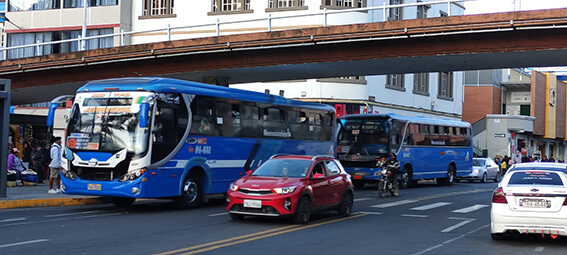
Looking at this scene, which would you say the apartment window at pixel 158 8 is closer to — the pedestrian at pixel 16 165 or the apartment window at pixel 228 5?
the apartment window at pixel 228 5

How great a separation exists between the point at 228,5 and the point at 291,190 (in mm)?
34990

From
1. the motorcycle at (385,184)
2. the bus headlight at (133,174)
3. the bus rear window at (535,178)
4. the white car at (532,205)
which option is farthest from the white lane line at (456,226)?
the motorcycle at (385,184)

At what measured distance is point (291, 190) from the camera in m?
15.7

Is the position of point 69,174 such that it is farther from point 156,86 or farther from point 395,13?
point 395,13

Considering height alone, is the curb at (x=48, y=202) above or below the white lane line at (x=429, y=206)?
above

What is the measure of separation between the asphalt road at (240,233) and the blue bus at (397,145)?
11159mm

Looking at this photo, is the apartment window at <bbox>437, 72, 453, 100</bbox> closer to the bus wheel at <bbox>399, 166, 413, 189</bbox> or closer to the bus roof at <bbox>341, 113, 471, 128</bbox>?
the bus roof at <bbox>341, 113, 471, 128</bbox>

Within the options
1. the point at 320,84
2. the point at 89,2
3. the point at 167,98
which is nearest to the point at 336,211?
the point at 167,98

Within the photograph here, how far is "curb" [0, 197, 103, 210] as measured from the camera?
1898 cm

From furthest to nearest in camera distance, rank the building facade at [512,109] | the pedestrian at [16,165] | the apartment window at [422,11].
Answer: the building facade at [512,109]
the apartment window at [422,11]
the pedestrian at [16,165]

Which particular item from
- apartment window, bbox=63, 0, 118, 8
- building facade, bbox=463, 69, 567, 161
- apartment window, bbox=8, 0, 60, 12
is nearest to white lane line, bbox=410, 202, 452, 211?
apartment window, bbox=63, 0, 118, 8

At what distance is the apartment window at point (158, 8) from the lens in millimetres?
51094

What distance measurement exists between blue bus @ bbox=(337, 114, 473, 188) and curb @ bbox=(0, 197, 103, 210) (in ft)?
44.1

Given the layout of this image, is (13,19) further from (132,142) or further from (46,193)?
(132,142)
